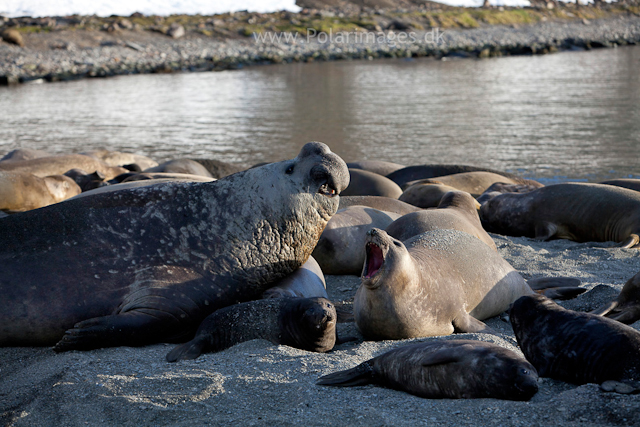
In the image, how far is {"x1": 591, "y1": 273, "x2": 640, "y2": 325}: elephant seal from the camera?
4031 mm

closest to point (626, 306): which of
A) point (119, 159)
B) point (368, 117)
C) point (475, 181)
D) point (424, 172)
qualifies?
point (475, 181)

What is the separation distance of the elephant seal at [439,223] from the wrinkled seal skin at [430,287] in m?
0.62

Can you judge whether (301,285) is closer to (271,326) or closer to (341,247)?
(271,326)

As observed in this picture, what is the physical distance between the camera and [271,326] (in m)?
3.84

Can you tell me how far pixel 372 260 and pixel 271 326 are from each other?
0.70m

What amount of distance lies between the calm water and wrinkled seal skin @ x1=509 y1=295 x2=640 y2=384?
852 cm

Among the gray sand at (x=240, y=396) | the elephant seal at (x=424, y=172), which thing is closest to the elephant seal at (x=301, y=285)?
the gray sand at (x=240, y=396)

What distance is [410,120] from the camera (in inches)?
724

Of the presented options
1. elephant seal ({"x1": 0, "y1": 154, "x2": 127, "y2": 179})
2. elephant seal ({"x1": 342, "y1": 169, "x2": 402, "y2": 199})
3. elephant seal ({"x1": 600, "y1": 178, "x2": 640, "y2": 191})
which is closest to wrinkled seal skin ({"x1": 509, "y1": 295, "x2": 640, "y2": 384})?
elephant seal ({"x1": 342, "y1": 169, "x2": 402, "y2": 199})

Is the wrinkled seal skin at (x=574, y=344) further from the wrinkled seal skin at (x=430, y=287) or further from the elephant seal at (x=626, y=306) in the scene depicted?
the elephant seal at (x=626, y=306)

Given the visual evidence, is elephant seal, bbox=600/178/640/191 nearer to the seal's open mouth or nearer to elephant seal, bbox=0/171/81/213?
the seal's open mouth

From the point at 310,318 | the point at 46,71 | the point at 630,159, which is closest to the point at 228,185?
the point at 310,318

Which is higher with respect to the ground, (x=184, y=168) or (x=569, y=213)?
(x=184, y=168)

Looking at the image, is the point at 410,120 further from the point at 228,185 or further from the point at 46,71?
the point at 46,71
